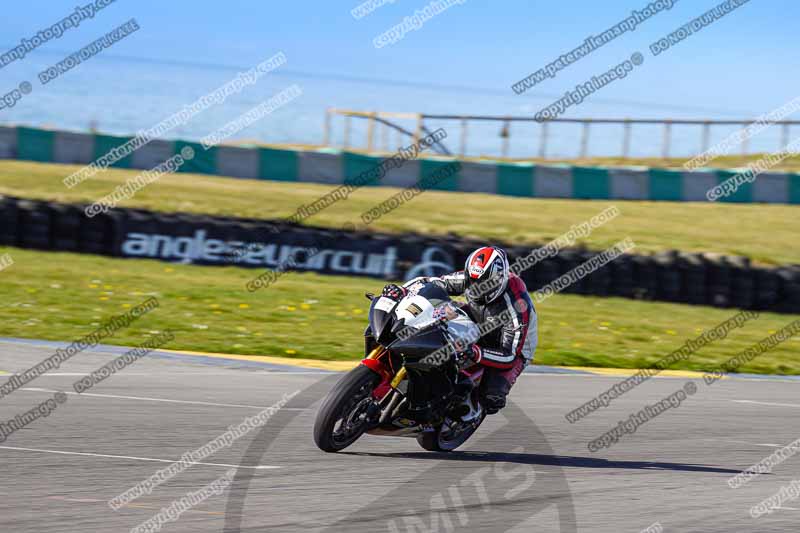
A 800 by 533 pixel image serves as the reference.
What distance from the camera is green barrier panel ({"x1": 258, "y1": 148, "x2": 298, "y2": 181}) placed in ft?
95.1

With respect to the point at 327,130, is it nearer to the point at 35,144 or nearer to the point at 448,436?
the point at 35,144

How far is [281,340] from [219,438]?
6596mm

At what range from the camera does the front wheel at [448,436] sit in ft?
28.6

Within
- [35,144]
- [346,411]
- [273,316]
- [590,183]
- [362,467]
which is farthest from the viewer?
[590,183]

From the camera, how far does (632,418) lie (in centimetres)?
1116

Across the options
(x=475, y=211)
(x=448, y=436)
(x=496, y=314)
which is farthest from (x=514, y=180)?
(x=448, y=436)

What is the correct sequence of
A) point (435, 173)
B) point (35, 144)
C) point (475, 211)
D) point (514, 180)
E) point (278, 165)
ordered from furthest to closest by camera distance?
point (514, 180) → point (435, 173) → point (278, 165) → point (35, 144) → point (475, 211)

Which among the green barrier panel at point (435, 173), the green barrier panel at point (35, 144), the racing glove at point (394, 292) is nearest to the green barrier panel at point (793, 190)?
the green barrier panel at point (435, 173)

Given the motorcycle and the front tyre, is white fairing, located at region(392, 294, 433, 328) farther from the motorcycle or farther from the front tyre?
the front tyre

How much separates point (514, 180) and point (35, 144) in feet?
39.0

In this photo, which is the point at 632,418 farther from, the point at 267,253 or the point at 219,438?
the point at 267,253

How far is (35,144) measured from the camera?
28.4 metres

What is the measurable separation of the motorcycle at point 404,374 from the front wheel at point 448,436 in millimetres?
236

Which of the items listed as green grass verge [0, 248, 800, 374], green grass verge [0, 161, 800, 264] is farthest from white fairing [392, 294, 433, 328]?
green grass verge [0, 161, 800, 264]
